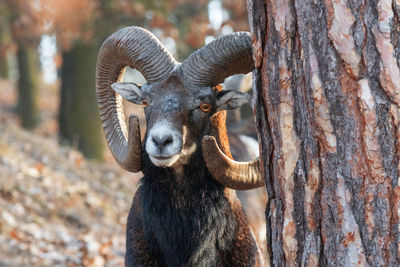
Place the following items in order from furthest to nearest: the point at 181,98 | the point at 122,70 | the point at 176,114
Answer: the point at 122,70 → the point at 181,98 → the point at 176,114

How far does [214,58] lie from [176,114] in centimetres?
64

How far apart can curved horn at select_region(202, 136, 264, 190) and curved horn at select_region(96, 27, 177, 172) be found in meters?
0.65

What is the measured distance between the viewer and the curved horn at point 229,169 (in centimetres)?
451

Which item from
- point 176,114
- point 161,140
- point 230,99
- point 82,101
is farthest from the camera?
point 82,101

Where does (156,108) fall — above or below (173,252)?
above

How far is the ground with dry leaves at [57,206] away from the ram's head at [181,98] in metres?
2.95

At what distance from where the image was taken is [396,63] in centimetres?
254

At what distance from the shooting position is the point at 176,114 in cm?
463

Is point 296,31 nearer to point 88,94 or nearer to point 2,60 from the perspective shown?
→ point 88,94

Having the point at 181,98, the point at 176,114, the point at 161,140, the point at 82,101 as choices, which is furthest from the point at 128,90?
the point at 82,101

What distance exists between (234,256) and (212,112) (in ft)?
4.10

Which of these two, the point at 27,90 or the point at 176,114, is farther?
the point at 27,90

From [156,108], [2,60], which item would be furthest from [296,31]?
[2,60]

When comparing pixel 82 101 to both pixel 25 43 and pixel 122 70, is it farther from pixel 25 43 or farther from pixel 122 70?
pixel 122 70
